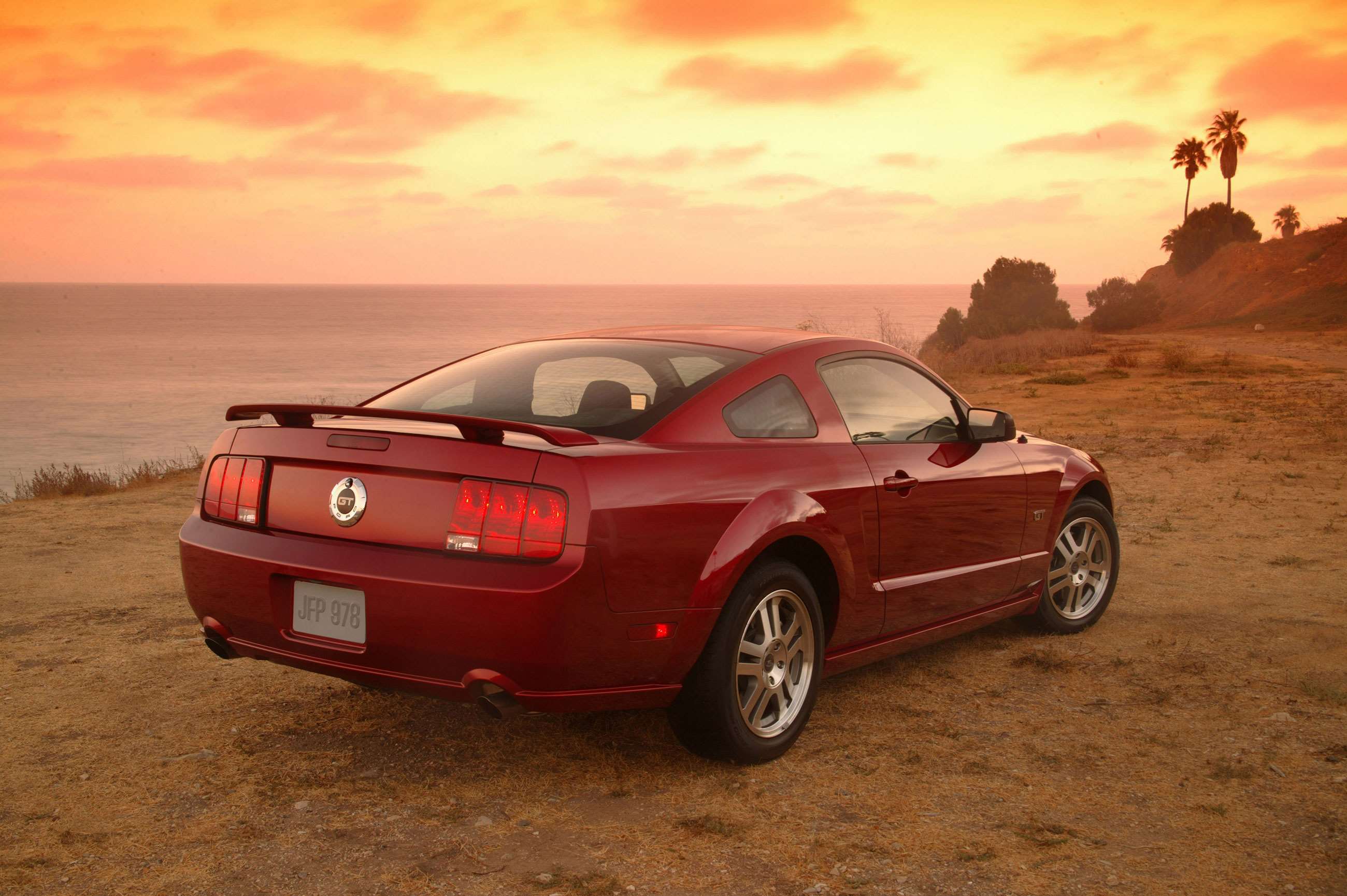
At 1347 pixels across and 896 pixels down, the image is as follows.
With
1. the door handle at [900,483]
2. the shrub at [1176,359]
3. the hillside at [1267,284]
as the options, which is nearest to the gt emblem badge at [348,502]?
the door handle at [900,483]

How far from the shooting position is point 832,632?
4367 millimetres

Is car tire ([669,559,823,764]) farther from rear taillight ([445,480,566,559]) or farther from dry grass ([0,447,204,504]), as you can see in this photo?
dry grass ([0,447,204,504])

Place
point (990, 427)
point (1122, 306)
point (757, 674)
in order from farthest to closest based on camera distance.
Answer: point (1122, 306) → point (990, 427) → point (757, 674)

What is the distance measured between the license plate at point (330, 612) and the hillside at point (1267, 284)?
178 feet

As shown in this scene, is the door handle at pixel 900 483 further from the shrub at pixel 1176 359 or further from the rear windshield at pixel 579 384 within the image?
the shrub at pixel 1176 359

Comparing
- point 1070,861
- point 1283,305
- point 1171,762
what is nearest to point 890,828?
point 1070,861

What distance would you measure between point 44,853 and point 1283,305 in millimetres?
61789

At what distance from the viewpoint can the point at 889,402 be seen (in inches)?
193

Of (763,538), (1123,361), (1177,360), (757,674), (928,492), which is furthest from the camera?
(1123,361)

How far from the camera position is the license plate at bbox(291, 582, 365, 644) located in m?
3.59

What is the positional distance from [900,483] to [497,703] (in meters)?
1.94

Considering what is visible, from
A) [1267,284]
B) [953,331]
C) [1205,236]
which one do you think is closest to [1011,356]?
[953,331]

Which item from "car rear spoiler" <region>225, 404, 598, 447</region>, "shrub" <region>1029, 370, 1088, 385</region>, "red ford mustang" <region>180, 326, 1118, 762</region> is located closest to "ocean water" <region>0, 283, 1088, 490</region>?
"red ford mustang" <region>180, 326, 1118, 762</region>

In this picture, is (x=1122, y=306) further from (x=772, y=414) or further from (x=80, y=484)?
(x=772, y=414)
